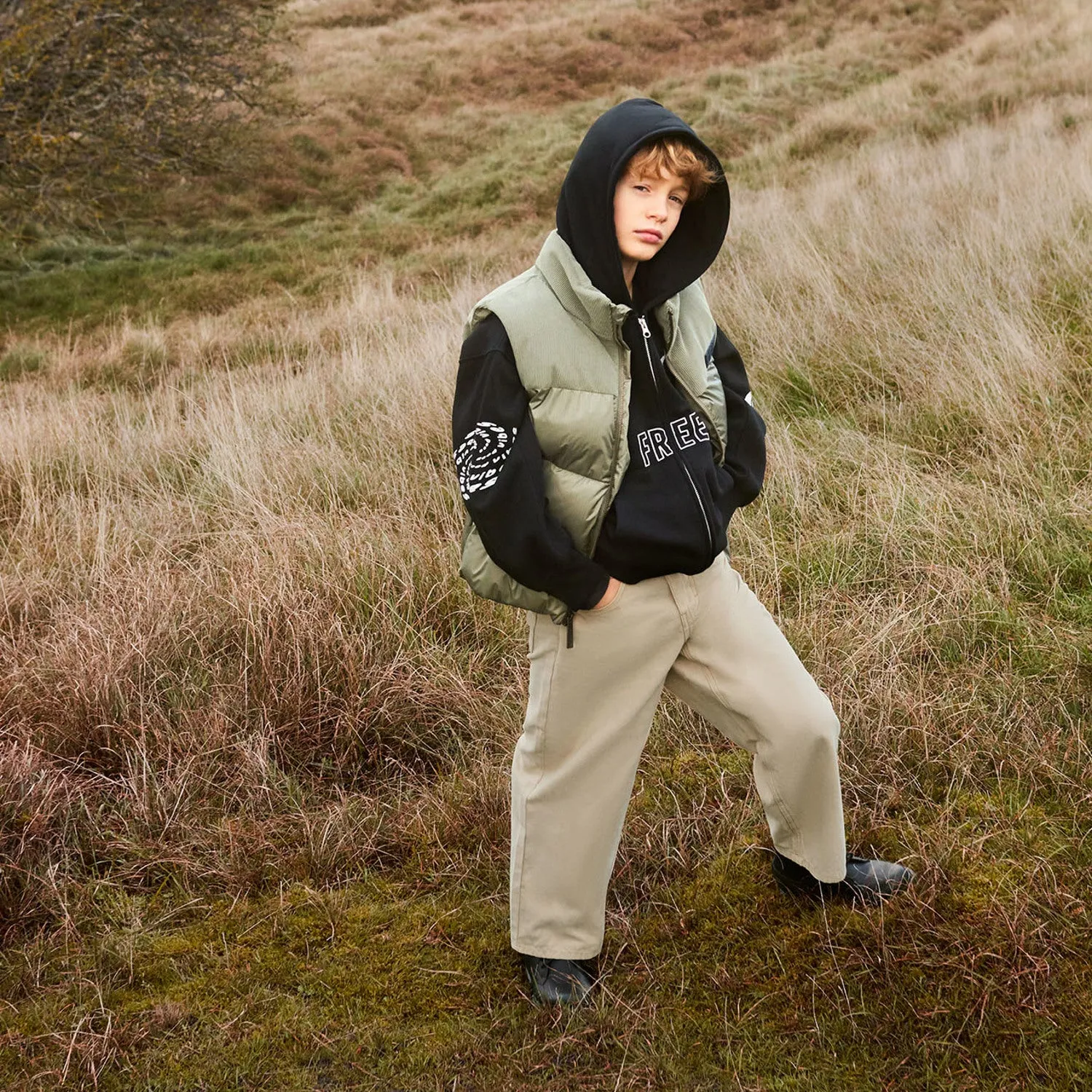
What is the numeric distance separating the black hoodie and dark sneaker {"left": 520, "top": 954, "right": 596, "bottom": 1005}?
0.89 metres

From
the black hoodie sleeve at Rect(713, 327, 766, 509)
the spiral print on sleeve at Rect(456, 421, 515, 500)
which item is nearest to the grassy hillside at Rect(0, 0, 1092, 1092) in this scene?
the black hoodie sleeve at Rect(713, 327, 766, 509)

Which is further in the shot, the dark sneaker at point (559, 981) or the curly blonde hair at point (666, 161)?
the dark sneaker at point (559, 981)

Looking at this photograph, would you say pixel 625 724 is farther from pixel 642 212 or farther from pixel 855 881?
pixel 642 212

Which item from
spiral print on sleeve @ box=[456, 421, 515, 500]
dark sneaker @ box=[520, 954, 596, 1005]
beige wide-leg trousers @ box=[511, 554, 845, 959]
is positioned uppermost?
spiral print on sleeve @ box=[456, 421, 515, 500]

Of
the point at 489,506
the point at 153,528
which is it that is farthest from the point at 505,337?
the point at 153,528

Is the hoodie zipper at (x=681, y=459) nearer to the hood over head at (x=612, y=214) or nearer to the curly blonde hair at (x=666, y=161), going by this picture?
the hood over head at (x=612, y=214)

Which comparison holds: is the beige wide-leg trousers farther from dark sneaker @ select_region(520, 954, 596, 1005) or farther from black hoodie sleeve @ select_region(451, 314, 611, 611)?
black hoodie sleeve @ select_region(451, 314, 611, 611)

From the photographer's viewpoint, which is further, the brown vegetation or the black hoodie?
the brown vegetation

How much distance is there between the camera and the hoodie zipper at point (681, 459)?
6.37 ft

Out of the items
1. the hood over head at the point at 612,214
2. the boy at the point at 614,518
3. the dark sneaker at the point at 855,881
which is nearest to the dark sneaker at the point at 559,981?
the boy at the point at 614,518

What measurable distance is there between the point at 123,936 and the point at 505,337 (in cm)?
174

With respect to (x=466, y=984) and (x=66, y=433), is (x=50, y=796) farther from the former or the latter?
(x=66, y=433)

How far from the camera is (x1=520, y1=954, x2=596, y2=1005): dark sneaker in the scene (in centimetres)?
219

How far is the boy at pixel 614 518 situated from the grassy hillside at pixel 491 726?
0.30m
